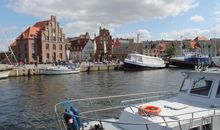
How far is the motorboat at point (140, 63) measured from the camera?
3322 inches

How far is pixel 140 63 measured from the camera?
281 feet

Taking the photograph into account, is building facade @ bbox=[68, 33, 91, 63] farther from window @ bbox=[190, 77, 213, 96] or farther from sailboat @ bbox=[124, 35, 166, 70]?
window @ bbox=[190, 77, 213, 96]

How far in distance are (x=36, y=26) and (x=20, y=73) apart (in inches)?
1860

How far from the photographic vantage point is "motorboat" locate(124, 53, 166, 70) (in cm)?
8438

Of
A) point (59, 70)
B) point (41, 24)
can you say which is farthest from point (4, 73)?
point (41, 24)

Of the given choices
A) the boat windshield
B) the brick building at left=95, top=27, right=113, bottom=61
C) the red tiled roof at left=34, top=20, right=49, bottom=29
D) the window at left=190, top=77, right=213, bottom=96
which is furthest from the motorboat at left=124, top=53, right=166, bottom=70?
the window at left=190, top=77, right=213, bottom=96

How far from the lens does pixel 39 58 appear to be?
104 m

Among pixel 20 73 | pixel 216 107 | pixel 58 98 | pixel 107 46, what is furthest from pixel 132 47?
pixel 216 107

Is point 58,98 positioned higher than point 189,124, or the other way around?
point 189,124

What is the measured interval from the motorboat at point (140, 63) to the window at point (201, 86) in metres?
71.0

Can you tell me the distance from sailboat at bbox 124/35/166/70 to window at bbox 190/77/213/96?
71.0 metres

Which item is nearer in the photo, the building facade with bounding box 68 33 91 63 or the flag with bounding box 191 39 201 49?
the building facade with bounding box 68 33 91 63

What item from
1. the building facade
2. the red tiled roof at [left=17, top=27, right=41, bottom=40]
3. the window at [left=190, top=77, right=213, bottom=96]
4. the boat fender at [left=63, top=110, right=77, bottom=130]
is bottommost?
the boat fender at [left=63, top=110, right=77, bottom=130]

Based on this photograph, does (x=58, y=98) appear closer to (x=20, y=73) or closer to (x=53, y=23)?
(x=20, y=73)
